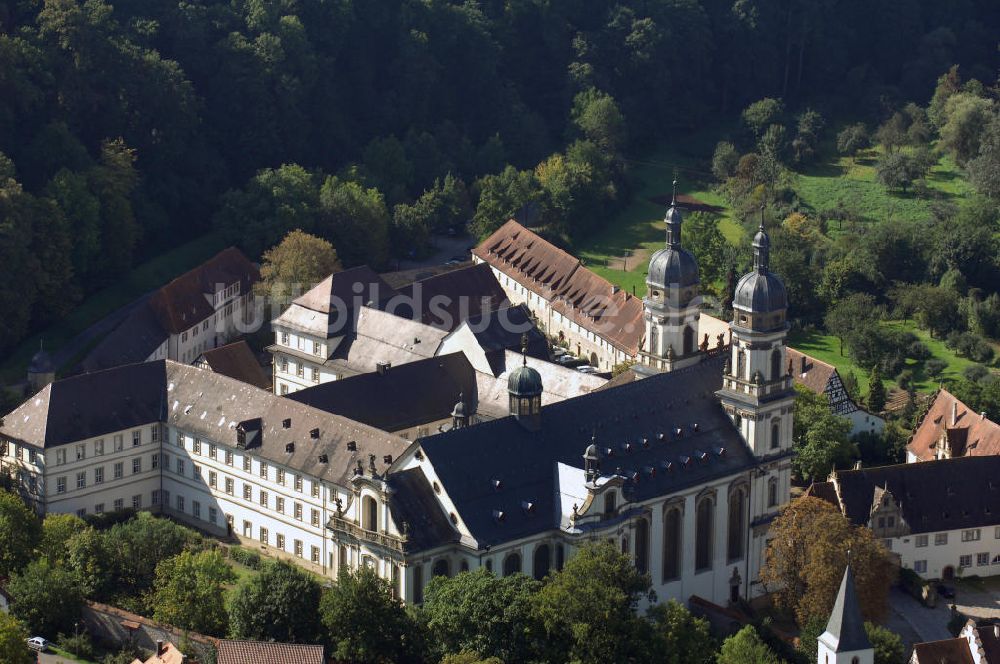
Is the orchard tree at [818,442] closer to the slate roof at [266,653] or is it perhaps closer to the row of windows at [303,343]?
the row of windows at [303,343]

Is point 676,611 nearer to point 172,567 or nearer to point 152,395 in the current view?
point 172,567

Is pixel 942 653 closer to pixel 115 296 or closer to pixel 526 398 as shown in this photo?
pixel 526 398

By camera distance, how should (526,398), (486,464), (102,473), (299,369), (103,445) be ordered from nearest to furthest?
(486,464)
(526,398)
(103,445)
(102,473)
(299,369)

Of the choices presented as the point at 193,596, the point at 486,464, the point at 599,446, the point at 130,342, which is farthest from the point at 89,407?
the point at 599,446

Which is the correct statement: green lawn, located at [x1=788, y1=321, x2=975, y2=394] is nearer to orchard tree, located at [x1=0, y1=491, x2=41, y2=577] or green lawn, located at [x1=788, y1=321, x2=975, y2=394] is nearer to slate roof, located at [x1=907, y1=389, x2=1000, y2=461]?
slate roof, located at [x1=907, y1=389, x2=1000, y2=461]

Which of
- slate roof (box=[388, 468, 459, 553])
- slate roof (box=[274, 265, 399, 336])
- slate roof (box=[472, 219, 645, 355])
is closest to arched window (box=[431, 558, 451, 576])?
slate roof (box=[388, 468, 459, 553])

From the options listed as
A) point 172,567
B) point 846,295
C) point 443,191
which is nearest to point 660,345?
point 172,567

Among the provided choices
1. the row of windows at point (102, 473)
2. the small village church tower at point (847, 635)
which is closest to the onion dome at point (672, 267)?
the small village church tower at point (847, 635)
